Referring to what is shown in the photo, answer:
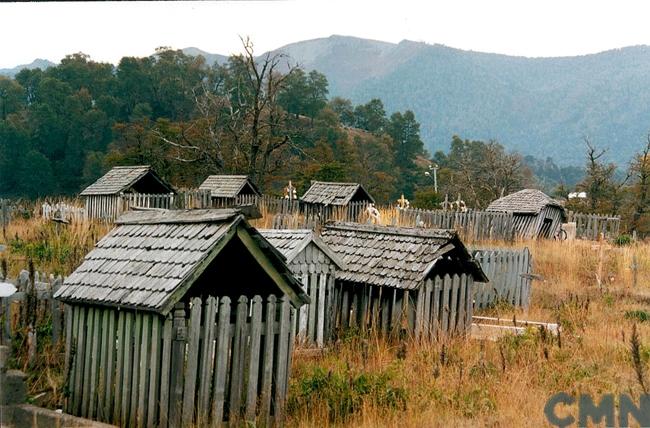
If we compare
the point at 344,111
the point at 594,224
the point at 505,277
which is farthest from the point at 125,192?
the point at 344,111

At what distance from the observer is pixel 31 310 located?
426 inches

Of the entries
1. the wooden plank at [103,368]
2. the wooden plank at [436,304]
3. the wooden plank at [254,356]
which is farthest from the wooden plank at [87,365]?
the wooden plank at [436,304]

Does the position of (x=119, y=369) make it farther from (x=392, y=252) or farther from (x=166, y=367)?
(x=392, y=252)

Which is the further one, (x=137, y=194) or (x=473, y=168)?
(x=473, y=168)

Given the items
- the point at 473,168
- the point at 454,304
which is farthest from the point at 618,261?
the point at 473,168

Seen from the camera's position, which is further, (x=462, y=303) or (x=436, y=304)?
(x=462, y=303)

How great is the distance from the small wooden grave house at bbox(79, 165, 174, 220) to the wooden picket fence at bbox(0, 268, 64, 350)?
1840 cm

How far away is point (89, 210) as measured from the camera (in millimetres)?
31391

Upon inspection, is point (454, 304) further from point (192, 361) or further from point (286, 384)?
point (192, 361)

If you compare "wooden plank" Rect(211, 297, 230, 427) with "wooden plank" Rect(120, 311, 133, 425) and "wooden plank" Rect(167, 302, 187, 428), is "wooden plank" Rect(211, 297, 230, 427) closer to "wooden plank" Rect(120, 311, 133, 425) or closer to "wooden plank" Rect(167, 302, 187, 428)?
"wooden plank" Rect(167, 302, 187, 428)

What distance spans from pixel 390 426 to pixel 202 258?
8.05 ft

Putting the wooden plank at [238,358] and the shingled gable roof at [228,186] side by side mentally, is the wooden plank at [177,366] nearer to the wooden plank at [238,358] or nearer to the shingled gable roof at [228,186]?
the wooden plank at [238,358]

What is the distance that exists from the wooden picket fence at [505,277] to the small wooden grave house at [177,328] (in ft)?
34.8

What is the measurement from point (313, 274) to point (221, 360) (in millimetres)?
4621
